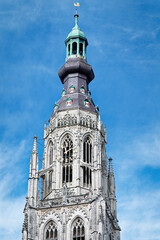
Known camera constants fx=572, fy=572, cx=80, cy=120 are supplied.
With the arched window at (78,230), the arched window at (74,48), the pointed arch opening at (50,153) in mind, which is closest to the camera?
the arched window at (78,230)

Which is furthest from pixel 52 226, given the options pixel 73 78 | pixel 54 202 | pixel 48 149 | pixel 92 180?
pixel 73 78

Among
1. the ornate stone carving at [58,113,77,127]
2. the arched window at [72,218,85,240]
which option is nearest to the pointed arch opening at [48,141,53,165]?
the ornate stone carving at [58,113,77,127]

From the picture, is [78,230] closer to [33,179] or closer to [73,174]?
[73,174]

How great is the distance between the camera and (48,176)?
251 ft

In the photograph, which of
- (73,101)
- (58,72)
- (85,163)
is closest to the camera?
(85,163)

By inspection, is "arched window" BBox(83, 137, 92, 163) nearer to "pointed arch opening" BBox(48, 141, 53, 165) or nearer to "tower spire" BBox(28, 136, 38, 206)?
"pointed arch opening" BBox(48, 141, 53, 165)

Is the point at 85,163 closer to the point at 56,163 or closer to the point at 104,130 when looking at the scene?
the point at 56,163

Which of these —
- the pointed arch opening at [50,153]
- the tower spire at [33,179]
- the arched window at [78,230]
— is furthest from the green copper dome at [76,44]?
the arched window at [78,230]

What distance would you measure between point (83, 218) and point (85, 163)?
8741 millimetres

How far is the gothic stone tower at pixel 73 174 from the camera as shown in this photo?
69.1m

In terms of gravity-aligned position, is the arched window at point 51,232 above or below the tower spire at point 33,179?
below

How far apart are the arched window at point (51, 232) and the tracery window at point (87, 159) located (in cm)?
734

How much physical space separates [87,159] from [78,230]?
11.3 meters

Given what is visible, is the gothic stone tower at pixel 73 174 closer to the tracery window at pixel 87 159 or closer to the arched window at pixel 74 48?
the tracery window at pixel 87 159
